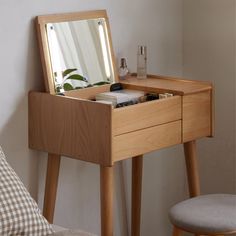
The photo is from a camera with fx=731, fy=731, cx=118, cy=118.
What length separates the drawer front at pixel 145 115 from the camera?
2.72 metres

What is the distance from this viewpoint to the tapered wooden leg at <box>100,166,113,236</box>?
2.74m

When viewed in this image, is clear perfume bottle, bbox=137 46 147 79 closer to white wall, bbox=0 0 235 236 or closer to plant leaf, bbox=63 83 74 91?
white wall, bbox=0 0 235 236

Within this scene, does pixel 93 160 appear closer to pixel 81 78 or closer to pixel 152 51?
pixel 81 78

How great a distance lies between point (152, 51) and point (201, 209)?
3.11 ft

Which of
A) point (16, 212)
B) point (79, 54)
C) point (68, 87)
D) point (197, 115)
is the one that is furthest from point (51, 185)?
point (16, 212)

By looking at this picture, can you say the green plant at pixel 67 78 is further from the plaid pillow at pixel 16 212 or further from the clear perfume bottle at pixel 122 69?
the plaid pillow at pixel 16 212

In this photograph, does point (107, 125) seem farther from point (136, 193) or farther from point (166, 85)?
point (136, 193)

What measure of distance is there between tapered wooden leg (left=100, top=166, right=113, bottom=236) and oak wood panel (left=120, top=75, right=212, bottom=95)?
19.0 inches

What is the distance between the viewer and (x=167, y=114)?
9.62 ft

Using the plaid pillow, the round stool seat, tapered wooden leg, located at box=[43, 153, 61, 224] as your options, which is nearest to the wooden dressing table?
tapered wooden leg, located at box=[43, 153, 61, 224]

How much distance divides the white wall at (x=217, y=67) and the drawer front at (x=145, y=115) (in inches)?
25.4

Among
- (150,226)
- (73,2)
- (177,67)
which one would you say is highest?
(73,2)

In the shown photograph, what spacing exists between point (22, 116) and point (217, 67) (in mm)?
1096

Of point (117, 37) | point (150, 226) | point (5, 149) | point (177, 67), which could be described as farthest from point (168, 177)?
point (5, 149)
